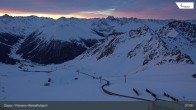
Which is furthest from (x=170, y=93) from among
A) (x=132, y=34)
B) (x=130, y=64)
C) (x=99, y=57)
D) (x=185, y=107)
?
(x=132, y=34)

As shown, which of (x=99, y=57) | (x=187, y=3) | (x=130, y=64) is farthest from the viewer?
(x=99, y=57)

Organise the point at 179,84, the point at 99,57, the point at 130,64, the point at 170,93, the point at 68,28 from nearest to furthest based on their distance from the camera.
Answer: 1. the point at 170,93
2. the point at 179,84
3. the point at 130,64
4. the point at 99,57
5. the point at 68,28

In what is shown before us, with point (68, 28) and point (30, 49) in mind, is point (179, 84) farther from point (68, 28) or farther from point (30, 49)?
point (68, 28)

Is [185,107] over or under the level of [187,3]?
under

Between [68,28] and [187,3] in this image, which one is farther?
[68,28]

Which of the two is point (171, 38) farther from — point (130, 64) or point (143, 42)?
point (130, 64)

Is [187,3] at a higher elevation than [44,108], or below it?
higher

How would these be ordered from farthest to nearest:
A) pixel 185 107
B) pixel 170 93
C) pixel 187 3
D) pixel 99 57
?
pixel 99 57
pixel 170 93
pixel 187 3
pixel 185 107

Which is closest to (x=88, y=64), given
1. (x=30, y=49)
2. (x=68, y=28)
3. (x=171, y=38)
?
(x=171, y=38)

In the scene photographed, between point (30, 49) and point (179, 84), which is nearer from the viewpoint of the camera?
point (179, 84)
